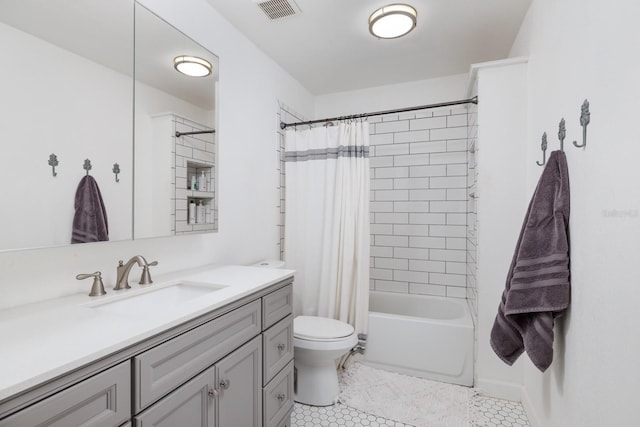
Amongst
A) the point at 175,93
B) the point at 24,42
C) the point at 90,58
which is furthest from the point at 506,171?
the point at 24,42

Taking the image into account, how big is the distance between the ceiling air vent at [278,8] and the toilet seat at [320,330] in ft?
6.59

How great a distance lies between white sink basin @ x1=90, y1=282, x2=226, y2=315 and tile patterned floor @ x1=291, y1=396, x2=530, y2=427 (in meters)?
1.00

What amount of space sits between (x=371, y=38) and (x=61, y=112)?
193 cm

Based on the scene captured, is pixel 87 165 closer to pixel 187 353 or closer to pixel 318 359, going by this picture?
pixel 187 353

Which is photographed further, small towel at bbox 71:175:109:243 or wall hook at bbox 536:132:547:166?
wall hook at bbox 536:132:547:166

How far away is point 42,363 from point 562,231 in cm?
173

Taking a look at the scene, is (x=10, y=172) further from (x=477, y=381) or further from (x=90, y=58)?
(x=477, y=381)

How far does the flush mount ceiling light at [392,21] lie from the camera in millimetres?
1867

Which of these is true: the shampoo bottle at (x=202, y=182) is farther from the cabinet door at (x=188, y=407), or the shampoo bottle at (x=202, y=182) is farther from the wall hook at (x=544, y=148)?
the wall hook at (x=544, y=148)

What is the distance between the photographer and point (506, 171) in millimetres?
2014

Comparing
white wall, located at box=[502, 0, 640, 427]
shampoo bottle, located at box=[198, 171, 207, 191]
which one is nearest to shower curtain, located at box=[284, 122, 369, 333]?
shampoo bottle, located at box=[198, 171, 207, 191]

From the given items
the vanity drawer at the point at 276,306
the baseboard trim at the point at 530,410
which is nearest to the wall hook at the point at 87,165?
the vanity drawer at the point at 276,306

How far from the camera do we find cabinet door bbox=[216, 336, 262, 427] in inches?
47.6

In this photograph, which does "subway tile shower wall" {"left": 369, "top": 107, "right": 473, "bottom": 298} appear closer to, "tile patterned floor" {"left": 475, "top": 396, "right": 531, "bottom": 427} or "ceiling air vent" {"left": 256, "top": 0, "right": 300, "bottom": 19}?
"tile patterned floor" {"left": 475, "top": 396, "right": 531, "bottom": 427}
